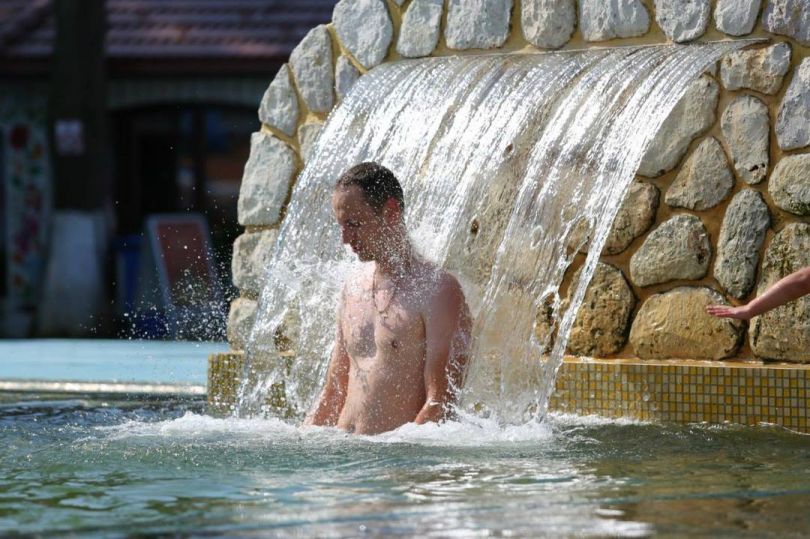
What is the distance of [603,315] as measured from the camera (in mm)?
6840

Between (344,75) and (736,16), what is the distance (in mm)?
1916

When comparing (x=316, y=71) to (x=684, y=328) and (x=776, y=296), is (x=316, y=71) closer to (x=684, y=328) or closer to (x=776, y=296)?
(x=684, y=328)

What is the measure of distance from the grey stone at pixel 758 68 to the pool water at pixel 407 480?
1.33 m

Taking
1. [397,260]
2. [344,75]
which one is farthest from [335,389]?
[344,75]

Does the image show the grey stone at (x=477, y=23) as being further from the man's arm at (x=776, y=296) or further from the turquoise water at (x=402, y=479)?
the man's arm at (x=776, y=296)

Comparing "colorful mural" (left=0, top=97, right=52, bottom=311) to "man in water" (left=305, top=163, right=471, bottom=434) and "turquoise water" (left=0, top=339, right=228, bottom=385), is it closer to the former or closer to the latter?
"turquoise water" (left=0, top=339, right=228, bottom=385)

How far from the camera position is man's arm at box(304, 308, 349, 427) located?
5906mm

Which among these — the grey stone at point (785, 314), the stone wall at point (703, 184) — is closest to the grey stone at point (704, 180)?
the stone wall at point (703, 184)

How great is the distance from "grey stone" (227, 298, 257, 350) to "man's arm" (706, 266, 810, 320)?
8.14 feet

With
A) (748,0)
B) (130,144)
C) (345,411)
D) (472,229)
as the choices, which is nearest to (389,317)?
(345,411)

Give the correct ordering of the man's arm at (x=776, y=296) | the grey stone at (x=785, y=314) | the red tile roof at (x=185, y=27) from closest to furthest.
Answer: the man's arm at (x=776, y=296)
the grey stone at (x=785, y=314)
the red tile roof at (x=185, y=27)

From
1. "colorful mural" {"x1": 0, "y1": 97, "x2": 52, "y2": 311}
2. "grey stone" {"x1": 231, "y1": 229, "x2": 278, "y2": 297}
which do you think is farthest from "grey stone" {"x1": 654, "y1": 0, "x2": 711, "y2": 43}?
"colorful mural" {"x1": 0, "y1": 97, "x2": 52, "y2": 311}

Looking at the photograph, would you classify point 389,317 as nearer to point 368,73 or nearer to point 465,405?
point 465,405

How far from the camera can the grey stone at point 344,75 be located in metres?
7.65
